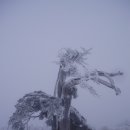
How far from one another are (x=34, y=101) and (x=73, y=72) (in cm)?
300

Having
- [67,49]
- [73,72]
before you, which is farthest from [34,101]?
[67,49]

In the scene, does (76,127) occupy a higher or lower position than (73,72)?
lower

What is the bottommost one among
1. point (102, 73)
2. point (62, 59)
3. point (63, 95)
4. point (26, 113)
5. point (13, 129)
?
point (13, 129)

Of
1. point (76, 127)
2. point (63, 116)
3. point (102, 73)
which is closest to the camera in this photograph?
point (63, 116)

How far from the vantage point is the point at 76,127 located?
44.8ft

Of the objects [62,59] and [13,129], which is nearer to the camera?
[13,129]

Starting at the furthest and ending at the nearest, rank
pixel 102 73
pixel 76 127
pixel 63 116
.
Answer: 1. pixel 76 127
2. pixel 102 73
3. pixel 63 116

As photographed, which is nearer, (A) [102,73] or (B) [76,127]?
(A) [102,73]

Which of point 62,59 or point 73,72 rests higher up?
point 62,59

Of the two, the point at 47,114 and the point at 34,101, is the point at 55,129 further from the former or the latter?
the point at 34,101

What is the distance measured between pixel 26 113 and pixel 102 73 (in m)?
5.23

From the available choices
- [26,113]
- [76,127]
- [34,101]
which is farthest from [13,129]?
[76,127]

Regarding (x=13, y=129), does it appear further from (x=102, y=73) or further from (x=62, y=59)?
(x=102, y=73)

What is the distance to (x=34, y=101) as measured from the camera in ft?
39.7
